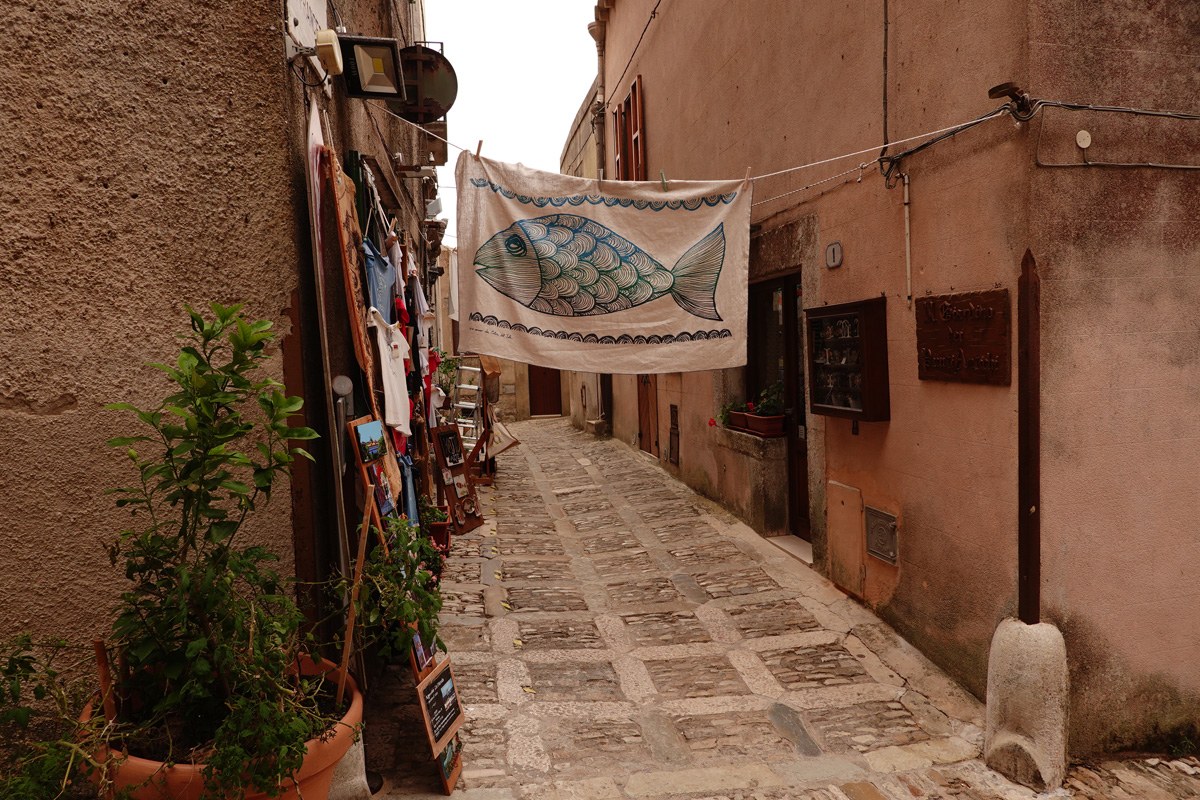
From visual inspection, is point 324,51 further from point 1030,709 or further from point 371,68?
point 1030,709

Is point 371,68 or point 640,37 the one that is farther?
point 640,37

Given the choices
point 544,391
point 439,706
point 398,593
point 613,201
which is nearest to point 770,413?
point 613,201

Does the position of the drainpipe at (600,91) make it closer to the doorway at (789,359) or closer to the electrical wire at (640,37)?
the electrical wire at (640,37)

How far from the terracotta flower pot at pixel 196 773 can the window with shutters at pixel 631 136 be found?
31.3 feet

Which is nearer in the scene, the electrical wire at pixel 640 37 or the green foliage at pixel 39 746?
the green foliage at pixel 39 746

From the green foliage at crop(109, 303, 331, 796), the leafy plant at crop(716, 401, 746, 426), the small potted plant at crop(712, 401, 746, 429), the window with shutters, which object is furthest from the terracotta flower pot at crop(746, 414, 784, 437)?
the window with shutters

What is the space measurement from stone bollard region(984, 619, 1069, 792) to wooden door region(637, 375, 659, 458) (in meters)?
7.69

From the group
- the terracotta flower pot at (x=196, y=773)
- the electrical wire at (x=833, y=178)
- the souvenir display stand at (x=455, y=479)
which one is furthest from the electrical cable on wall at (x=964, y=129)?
the souvenir display stand at (x=455, y=479)

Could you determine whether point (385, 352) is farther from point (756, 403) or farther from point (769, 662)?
point (756, 403)

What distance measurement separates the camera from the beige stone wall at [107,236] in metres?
2.53

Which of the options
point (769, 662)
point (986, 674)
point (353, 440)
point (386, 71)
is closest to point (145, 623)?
point (353, 440)

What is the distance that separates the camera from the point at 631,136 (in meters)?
11.5

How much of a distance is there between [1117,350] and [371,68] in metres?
3.72

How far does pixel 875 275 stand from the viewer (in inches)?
185
